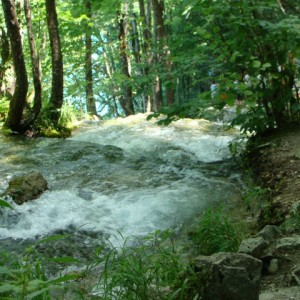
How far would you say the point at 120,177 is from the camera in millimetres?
6734

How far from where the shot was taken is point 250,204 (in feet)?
17.2

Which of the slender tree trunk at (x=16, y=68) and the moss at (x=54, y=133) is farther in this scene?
the moss at (x=54, y=133)

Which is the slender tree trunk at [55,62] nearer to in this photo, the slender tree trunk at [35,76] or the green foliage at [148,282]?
the slender tree trunk at [35,76]

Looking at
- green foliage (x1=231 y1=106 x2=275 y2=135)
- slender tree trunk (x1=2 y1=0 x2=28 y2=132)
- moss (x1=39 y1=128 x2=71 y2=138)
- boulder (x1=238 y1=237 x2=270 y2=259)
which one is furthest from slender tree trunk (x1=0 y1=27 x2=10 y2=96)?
boulder (x1=238 y1=237 x2=270 y2=259)

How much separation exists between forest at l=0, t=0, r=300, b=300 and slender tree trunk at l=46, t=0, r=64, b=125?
1.1 inches

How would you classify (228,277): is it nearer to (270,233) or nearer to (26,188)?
(270,233)

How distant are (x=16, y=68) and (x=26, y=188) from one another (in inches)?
157

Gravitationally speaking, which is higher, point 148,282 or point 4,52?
point 4,52

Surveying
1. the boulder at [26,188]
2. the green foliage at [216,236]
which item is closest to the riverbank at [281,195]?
the green foliage at [216,236]

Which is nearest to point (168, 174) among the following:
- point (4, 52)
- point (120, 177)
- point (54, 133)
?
point (120, 177)

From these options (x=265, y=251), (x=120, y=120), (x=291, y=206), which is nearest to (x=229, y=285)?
(x=265, y=251)

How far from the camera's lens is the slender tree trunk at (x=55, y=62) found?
962 centimetres

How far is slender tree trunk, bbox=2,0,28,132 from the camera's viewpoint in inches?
315

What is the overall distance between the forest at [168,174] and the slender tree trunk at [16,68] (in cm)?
2
